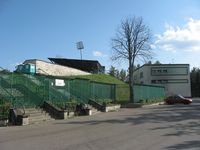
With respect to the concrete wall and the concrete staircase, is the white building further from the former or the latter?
the concrete staircase

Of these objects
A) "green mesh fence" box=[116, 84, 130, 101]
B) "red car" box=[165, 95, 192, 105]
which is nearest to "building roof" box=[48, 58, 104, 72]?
"red car" box=[165, 95, 192, 105]

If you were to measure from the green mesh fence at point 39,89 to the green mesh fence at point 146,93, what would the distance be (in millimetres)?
17182

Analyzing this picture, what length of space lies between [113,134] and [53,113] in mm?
11530

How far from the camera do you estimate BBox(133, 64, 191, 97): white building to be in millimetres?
103625

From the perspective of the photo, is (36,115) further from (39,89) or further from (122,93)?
(122,93)

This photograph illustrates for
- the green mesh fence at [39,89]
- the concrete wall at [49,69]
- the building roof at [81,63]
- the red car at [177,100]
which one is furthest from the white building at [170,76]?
the green mesh fence at [39,89]

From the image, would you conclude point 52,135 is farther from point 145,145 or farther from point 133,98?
point 133,98

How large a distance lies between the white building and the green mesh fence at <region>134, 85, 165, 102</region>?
33.9 meters

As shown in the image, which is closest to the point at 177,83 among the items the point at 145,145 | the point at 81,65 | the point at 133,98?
the point at 81,65

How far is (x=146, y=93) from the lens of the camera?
199 feet

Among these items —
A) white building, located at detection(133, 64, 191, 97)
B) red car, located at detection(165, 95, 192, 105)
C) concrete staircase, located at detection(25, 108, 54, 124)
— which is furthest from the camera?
white building, located at detection(133, 64, 191, 97)

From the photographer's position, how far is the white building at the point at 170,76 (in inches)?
4080

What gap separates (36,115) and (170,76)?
82766 millimetres

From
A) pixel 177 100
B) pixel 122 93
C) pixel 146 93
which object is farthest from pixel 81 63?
pixel 122 93
